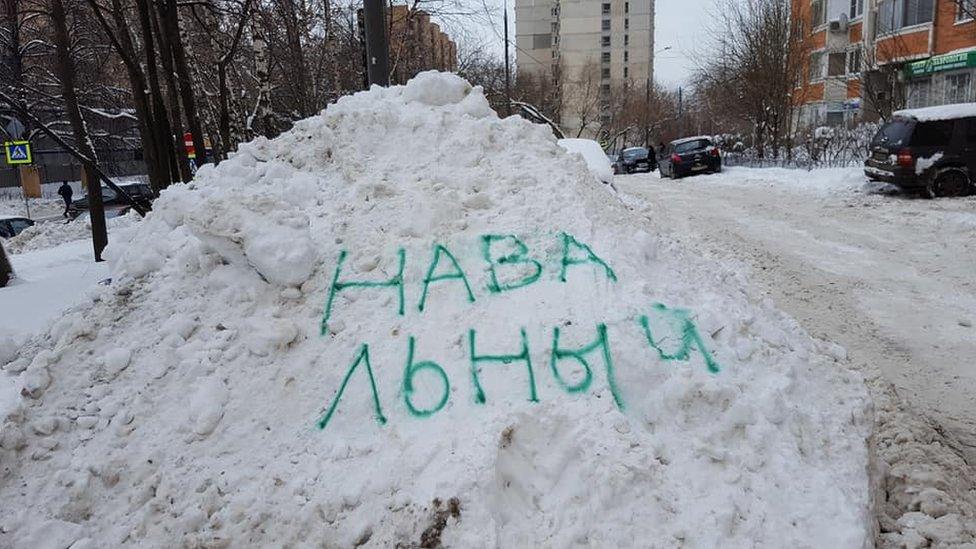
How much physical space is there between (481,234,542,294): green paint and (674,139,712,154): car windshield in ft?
66.5

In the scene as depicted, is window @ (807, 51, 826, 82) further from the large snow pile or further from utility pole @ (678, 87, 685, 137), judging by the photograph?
the large snow pile

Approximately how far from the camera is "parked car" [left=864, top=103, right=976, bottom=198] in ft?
41.4

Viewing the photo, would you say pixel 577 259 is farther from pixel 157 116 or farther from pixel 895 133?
pixel 895 133

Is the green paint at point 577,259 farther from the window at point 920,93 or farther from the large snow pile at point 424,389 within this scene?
the window at point 920,93

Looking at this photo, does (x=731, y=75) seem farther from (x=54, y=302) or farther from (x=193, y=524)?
(x=193, y=524)

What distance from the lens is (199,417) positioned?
3.18 metres

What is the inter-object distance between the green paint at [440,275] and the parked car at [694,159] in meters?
20.0

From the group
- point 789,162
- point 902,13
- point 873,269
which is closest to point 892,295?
point 873,269

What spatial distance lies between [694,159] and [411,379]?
20.9 metres

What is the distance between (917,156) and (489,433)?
1343cm

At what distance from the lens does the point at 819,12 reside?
120 feet

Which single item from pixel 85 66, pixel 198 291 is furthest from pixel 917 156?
pixel 85 66

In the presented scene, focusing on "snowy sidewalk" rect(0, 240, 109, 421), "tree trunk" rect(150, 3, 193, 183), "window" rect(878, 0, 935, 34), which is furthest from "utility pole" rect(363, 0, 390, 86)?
"window" rect(878, 0, 935, 34)

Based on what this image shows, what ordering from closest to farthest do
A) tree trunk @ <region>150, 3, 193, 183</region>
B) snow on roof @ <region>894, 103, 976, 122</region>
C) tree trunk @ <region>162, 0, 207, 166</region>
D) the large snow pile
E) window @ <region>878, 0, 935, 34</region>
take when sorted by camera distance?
the large snow pile < tree trunk @ <region>162, 0, 207, 166</region> < tree trunk @ <region>150, 3, 193, 183</region> < snow on roof @ <region>894, 103, 976, 122</region> < window @ <region>878, 0, 935, 34</region>
